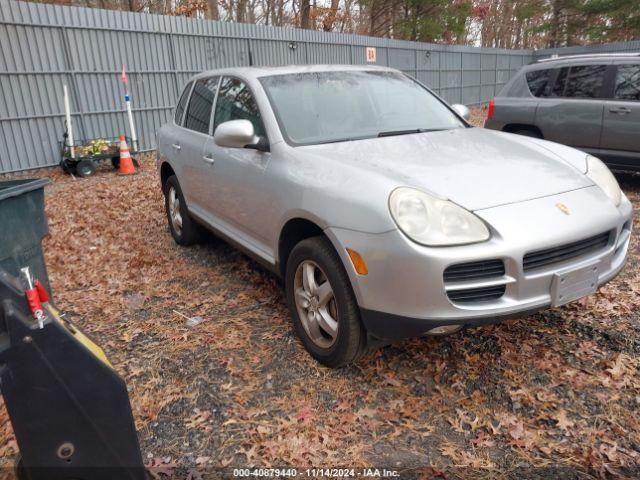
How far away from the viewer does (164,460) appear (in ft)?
7.80

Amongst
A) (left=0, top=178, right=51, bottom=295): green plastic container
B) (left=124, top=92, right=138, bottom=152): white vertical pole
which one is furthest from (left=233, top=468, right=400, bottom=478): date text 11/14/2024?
(left=124, top=92, right=138, bottom=152): white vertical pole

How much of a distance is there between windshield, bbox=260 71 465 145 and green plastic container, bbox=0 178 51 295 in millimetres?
1510

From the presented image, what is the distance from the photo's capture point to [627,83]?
20.5 ft

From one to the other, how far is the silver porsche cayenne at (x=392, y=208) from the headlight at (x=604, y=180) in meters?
0.02

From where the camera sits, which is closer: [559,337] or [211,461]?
[211,461]

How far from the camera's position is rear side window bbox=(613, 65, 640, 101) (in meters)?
6.18

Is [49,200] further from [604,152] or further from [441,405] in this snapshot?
[604,152]

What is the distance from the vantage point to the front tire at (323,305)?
2627 millimetres

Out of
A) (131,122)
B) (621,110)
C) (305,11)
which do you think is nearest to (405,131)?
(621,110)

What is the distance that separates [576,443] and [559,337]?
3.12ft

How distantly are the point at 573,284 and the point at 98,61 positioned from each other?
33.4 ft

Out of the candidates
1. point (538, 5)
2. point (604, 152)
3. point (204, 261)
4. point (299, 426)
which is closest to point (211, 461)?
point (299, 426)

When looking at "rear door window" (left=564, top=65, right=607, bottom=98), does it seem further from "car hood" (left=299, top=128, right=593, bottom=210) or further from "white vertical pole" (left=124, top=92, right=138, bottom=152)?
"white vertical pole" (left=124, top=92, right=138, bottom=152)

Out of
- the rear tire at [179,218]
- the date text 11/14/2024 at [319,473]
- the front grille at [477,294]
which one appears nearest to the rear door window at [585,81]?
the rear tire at [179,218]
